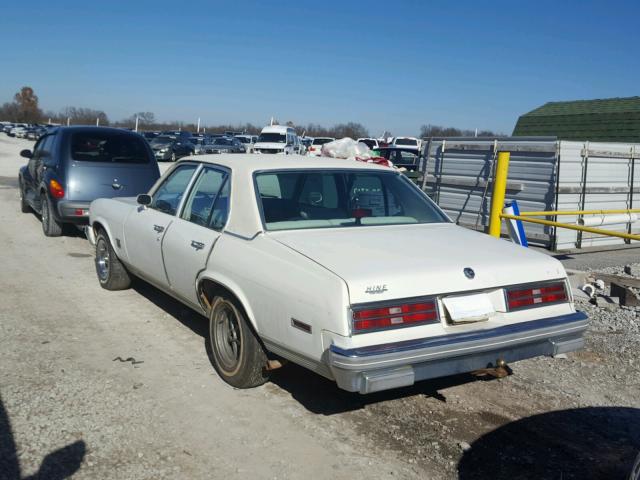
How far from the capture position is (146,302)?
6.34 m

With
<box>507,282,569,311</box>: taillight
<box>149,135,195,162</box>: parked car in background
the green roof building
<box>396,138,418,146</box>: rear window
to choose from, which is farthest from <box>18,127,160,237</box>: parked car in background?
<box>396,138,418,146</box>: rear window

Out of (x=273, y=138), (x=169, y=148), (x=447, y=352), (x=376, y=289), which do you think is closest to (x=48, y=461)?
(x=376, y=289)

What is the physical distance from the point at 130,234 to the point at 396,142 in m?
37.9

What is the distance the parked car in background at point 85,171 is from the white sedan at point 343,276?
13.1 ft

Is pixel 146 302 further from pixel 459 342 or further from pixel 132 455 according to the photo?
pixel 459 342

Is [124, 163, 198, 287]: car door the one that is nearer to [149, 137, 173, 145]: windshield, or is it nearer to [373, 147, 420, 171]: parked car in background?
[373, 147, 420, 171]: parked car in background

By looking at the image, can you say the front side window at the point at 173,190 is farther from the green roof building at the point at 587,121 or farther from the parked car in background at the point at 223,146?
the parked car in background at the point at 223,146

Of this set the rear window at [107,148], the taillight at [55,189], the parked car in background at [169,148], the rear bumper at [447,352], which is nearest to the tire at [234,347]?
the rear bumper at [447,352]

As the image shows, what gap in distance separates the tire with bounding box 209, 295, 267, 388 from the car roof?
39.6 inches

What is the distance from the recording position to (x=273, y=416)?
3906mm

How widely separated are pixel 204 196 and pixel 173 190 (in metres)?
0.60

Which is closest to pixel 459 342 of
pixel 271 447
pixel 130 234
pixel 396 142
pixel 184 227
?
pixel 271 447

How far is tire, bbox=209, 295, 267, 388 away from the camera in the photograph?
405cm

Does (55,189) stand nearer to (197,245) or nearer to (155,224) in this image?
(155,224)
